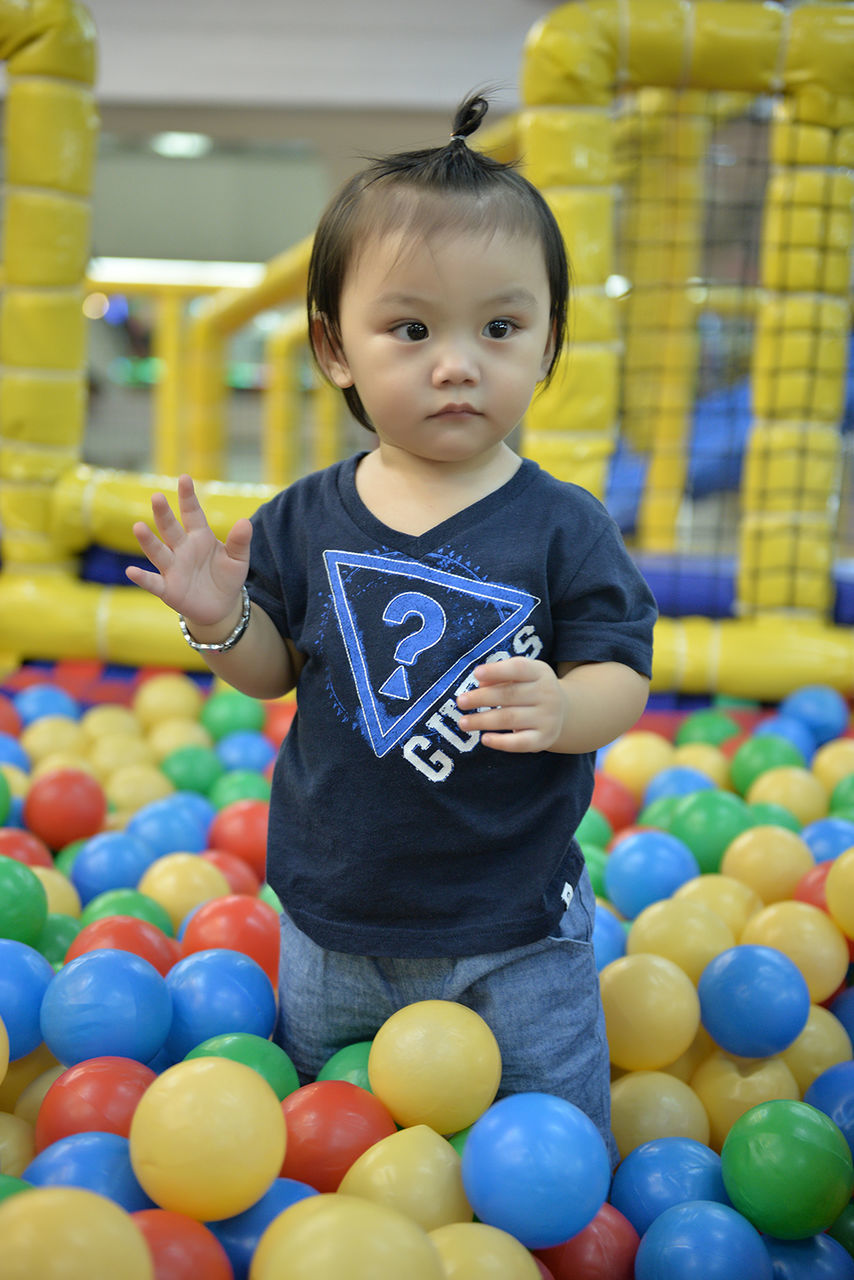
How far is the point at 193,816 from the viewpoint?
1.63 m

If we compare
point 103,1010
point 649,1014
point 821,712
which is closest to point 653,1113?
point 649,1014

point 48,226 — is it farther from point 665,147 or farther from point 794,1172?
point 665,147

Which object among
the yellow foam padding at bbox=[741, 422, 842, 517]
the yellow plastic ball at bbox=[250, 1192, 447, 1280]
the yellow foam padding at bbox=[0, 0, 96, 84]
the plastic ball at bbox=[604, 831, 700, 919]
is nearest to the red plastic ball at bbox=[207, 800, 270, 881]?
the plastic ball at bbox=[604, 831, 700, 919]

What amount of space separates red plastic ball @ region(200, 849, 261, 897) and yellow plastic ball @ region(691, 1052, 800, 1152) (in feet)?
2.03

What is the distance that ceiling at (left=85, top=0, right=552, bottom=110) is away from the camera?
5.48m

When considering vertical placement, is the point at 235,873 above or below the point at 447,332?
below

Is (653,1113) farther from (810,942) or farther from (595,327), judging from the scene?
(595,327)

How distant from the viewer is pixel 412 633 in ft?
3.15

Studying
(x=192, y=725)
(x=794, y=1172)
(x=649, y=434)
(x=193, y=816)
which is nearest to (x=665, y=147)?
(x=649, y=434)

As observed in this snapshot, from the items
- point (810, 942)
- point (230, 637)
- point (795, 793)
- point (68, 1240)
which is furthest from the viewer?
point (795, 793)

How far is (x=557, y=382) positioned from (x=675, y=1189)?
152 cm

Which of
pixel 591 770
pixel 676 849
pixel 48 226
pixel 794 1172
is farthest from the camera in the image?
pixel 48 226

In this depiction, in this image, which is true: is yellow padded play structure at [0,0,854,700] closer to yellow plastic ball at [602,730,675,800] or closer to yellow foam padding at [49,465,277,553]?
yellow foam padding at [49,465,277,553]

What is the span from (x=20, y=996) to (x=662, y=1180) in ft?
1.82
